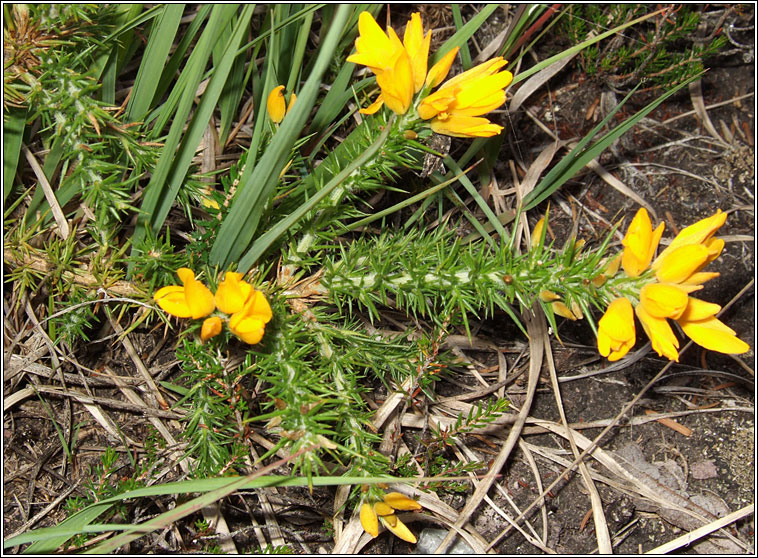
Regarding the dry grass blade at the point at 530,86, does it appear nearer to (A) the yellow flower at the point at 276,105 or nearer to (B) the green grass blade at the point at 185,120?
(A) the yellow flower at the point at 276,105

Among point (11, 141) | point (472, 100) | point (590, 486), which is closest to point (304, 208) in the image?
point (472, 100)

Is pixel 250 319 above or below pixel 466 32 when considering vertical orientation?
below

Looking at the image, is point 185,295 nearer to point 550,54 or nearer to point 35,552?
point 35,552

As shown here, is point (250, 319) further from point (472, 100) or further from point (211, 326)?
point (472, 100)

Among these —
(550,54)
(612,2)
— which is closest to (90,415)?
(550,54)

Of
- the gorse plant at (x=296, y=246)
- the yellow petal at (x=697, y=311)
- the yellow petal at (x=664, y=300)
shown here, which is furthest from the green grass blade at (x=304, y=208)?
the yellow petal at (x=697, y=311)

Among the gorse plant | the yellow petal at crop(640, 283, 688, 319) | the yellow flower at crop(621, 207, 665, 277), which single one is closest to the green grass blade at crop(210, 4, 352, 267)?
the gorse plant
